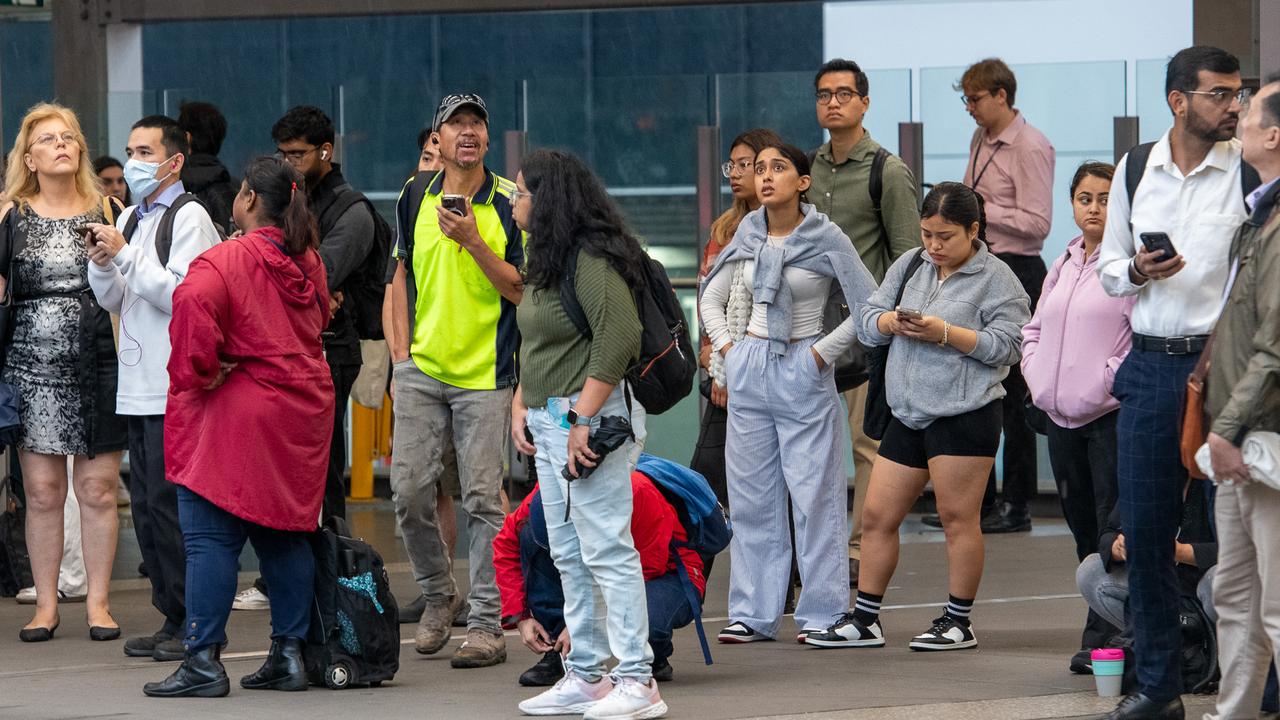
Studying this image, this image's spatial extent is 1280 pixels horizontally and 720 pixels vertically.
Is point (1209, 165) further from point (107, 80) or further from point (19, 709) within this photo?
point (107, 80)

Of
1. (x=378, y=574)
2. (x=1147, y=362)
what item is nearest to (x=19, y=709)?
(x=378, y=574)

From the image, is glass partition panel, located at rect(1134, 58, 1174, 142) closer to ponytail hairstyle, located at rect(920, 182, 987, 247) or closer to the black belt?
ponytail hairstyle, located at rect(920, 182, 987, 247)

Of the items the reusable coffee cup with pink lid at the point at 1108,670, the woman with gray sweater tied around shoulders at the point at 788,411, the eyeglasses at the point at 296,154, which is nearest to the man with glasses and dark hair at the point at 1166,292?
the reusable coffee cup with pink lid at the point at 1108,670

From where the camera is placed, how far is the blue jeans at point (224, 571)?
6.64m

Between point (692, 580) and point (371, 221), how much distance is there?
2579 millimetres

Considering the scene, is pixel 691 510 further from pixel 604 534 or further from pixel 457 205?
pixel 457 205

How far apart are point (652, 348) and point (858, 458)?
3654 mm

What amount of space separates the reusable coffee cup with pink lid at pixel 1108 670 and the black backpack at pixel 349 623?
7.89 feet

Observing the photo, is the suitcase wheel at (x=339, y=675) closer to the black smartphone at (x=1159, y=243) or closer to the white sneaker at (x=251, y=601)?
the white sneaker at (x=251, y=601)

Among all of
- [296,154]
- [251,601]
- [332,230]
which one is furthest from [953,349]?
[251,601]

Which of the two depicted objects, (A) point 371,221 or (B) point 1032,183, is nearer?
(A) point 371,221

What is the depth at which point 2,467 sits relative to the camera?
9812 mm

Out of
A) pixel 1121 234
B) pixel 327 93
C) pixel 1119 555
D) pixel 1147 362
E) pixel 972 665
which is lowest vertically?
pixel 972 665

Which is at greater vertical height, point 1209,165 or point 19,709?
Result: point 1209,165
